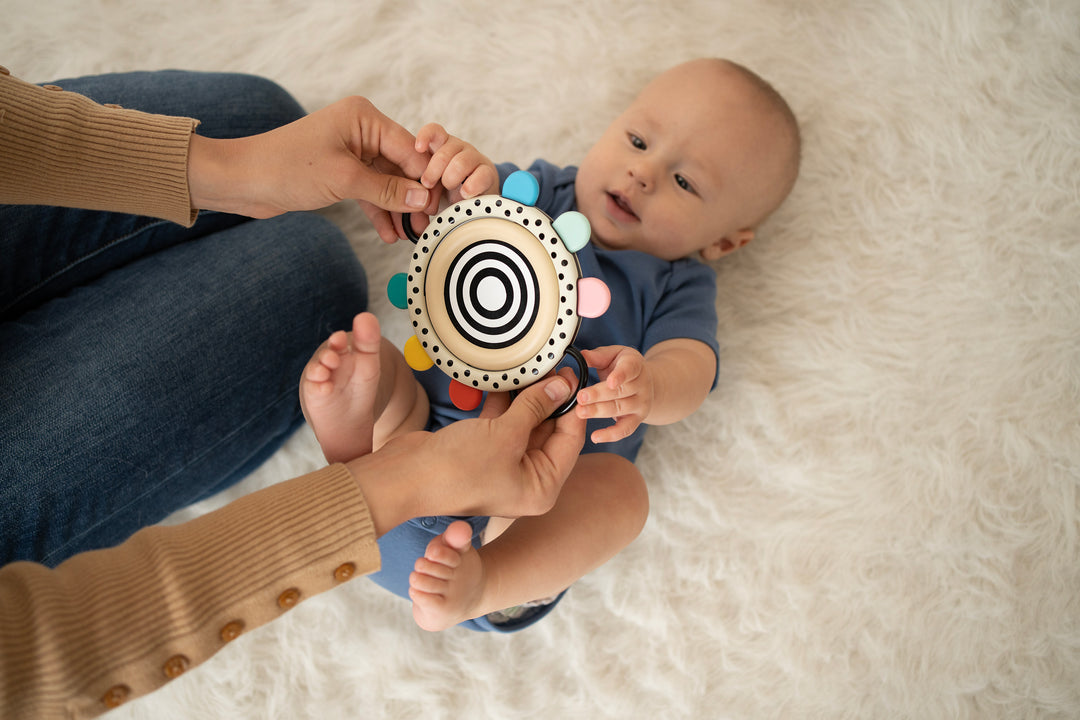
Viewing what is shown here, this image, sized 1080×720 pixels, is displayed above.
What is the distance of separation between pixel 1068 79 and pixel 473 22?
110 centimetres

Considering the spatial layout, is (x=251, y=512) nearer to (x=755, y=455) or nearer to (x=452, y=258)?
(x=452, y=258)

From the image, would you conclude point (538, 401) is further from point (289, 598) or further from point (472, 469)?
point (289, 598)

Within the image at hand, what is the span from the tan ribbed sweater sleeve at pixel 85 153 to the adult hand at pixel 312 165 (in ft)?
0.09

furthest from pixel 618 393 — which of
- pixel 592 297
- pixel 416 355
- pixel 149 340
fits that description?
pixel 149 340

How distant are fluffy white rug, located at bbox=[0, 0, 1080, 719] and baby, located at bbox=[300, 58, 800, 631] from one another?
137mm

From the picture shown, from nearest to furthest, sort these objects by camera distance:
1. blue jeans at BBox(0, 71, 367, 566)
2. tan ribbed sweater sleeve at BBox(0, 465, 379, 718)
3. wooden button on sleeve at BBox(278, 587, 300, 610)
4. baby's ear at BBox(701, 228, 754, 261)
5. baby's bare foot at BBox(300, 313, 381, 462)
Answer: tan ribbed sweater sleeve at BBox(0, 465, 379, 718) < wooden button on sleeve at BBox(278, 587, 300, 610) < baby's bare foot at BBox(300, 313, 381, 462) < blue jeans at BBox(0, 71, 367, 566) < baby's ear at BBox(701, 228, 754, 261)

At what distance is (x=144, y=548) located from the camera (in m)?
0.63

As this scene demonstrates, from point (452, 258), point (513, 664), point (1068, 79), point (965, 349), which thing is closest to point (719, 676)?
point (513, 664)

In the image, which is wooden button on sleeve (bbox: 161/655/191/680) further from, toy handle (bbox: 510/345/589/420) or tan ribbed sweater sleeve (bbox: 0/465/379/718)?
toy handle (bbox: 510/345/589/420)

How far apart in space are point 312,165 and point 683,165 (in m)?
0.59

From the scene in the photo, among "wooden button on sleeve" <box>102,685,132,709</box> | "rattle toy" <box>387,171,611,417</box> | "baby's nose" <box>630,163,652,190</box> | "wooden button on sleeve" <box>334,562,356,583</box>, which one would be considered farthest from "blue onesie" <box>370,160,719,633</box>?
"wooden button on sleeve" <box>102,685,132,709</box>

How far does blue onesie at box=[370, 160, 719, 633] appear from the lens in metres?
1.09

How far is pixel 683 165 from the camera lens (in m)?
1.10

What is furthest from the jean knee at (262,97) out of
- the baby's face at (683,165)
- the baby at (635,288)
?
the baby's face at (683,165)
